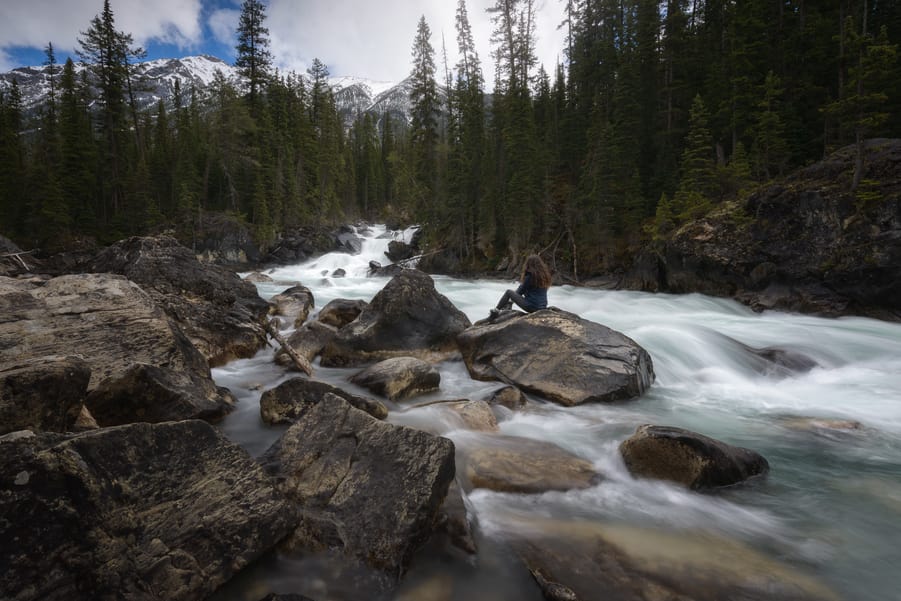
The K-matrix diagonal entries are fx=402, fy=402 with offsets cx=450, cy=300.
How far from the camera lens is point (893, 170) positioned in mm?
12523

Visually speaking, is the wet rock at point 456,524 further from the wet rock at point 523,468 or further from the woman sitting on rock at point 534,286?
the woman sitting on rock at point 534,286

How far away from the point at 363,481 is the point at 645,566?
2.32 metres

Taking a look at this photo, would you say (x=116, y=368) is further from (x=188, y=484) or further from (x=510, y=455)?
(x=510, y=455)

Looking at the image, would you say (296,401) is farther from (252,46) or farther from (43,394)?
(252,46)

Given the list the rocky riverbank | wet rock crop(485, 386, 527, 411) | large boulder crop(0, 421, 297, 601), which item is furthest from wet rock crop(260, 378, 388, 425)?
large boulder crop(0, 421, 297, 601)

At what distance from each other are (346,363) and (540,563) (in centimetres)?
610

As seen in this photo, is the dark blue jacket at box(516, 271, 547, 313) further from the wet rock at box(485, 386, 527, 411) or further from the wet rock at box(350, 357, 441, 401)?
the wet rock at box(350, 357, 441, 401)

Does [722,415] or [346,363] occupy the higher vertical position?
[346,363]

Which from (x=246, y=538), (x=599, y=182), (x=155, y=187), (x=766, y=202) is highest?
(x=155, y=187)

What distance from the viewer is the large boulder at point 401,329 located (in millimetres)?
8609

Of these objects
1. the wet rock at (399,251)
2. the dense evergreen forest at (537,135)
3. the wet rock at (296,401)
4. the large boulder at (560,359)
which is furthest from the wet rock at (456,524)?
the wet rock at (399,251)

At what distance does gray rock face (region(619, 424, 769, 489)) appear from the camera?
424 centimetres

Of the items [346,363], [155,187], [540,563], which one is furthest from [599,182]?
[155,187]

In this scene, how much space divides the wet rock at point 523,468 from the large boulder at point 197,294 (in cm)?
574
